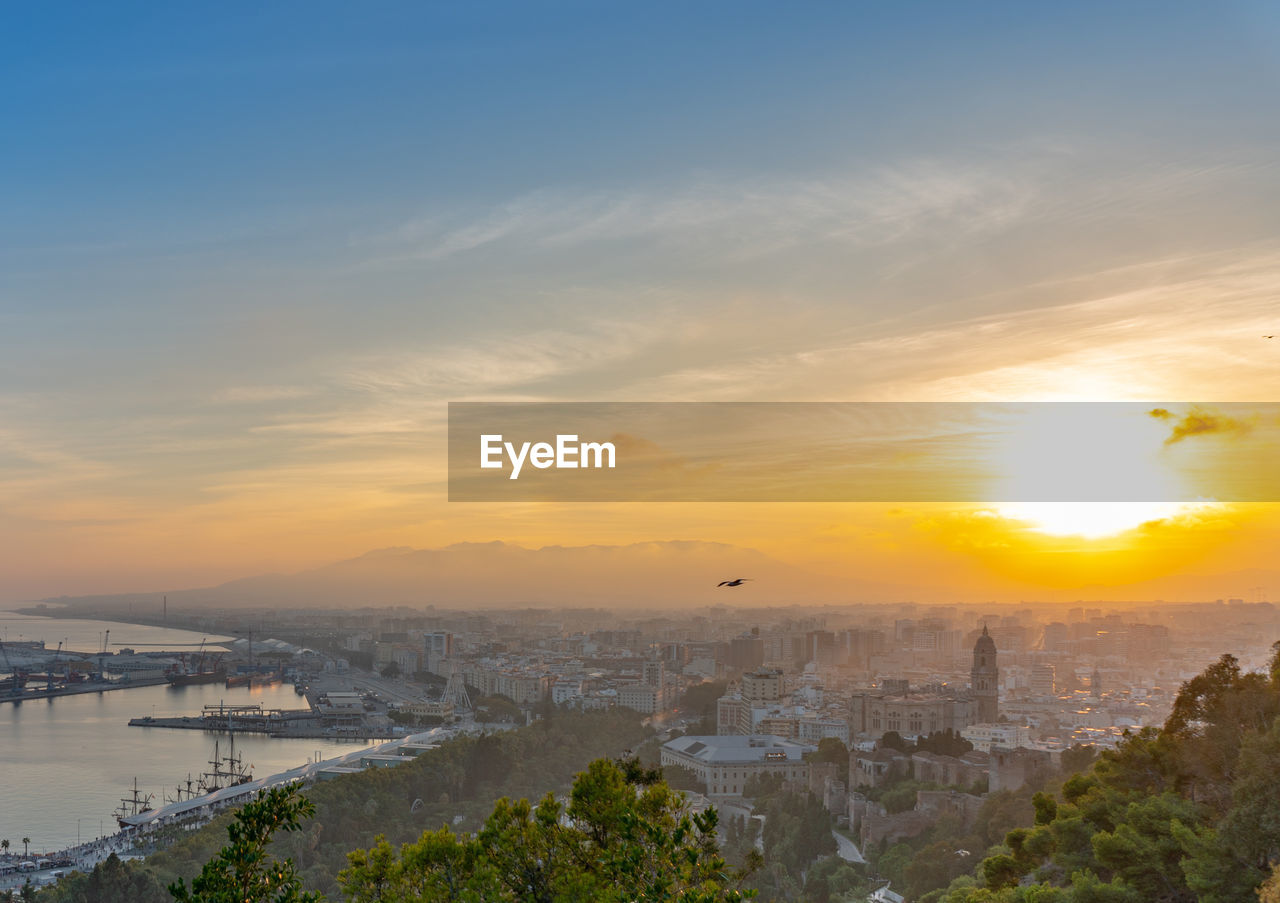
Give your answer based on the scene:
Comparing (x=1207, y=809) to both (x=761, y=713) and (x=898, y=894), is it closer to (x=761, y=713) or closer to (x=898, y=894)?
(x=898, y=894)

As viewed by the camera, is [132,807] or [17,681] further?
[17,681]

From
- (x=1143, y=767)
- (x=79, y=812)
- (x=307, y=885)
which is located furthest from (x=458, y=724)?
(x=1143, y=767)

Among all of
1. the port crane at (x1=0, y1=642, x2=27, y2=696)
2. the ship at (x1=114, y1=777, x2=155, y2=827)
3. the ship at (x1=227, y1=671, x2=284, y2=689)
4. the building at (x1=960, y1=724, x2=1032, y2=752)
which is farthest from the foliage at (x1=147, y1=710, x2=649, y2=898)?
the port crane at (x1=0, y1=642, x2=27, y2=696)

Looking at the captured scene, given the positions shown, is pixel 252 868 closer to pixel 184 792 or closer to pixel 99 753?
pixel 184 792

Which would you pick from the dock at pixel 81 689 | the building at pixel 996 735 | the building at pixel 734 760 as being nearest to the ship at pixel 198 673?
the dock at pixel 81 689

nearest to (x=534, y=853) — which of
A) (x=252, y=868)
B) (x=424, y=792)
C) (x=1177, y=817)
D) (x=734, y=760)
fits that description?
(x=252, y=868)
